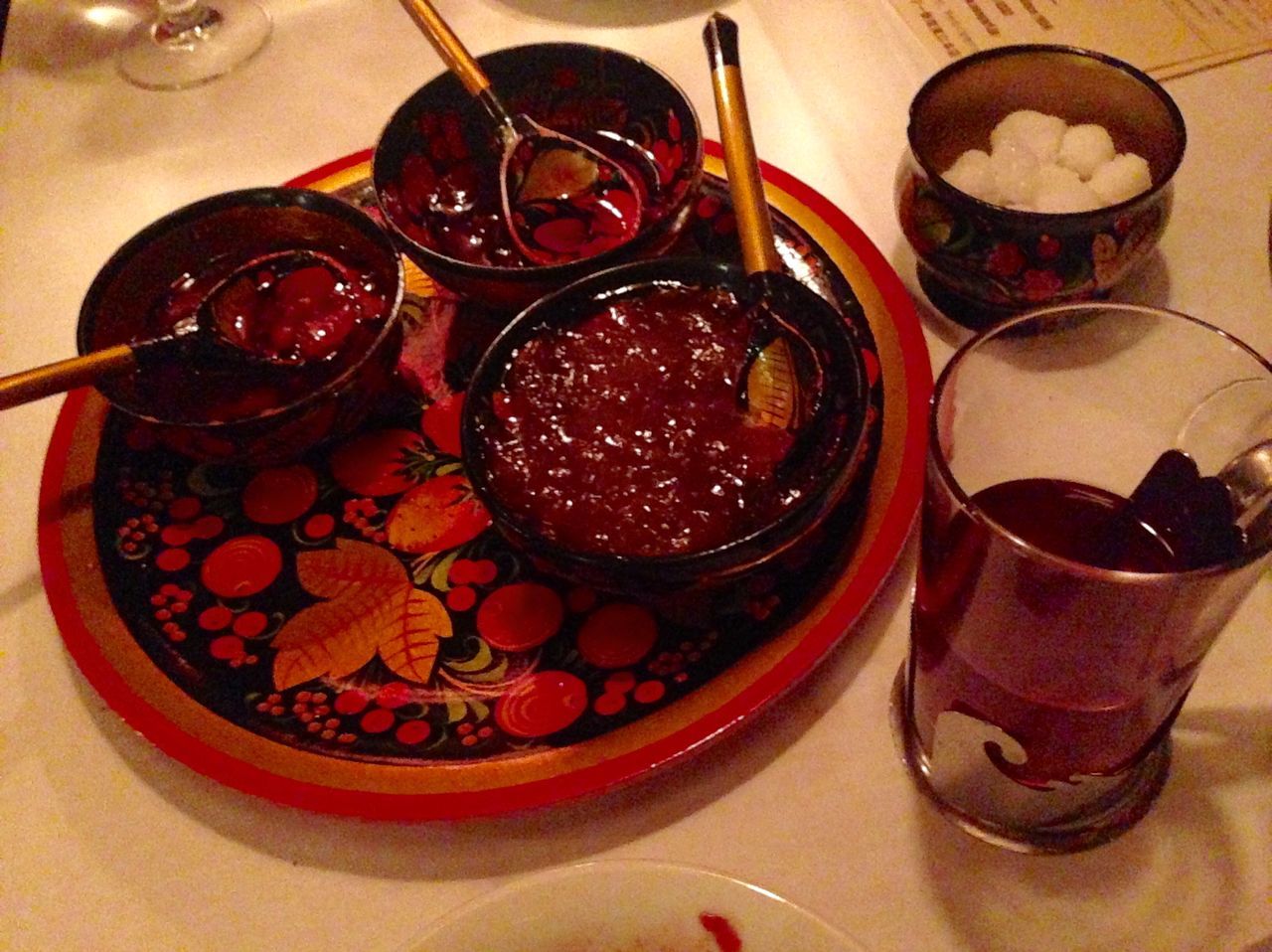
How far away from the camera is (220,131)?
1456 mm

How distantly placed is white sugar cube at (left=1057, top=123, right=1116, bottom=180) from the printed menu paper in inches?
13.7

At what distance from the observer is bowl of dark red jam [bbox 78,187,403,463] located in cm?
92

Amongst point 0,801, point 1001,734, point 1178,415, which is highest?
point 1178,415

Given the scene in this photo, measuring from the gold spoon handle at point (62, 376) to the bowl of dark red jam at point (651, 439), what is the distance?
0.31 meters

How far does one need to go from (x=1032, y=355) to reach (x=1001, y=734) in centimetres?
26

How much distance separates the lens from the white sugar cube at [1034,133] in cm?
104

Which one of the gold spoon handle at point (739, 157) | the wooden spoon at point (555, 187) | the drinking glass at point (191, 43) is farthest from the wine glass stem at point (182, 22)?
the gold spoon handle at point (739, 157)

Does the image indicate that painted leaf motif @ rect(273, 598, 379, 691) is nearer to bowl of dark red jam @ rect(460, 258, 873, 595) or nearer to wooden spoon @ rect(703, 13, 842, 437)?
bowl of dark red jam @ rect(460, 258, 873, 595)

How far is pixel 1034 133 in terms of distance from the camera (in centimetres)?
105

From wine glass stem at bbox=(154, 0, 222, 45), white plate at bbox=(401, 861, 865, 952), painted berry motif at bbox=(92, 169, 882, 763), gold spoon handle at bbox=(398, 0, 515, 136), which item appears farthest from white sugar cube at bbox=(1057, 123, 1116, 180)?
wine glass stem at bbox=(154, 0, 222, 45)

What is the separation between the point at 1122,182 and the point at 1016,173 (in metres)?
0.10

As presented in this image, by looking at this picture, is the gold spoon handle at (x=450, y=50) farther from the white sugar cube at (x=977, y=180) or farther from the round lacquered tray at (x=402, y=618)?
the white sugar cube at (x=977, y=180)

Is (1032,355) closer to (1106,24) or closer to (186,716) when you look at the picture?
(186,716)

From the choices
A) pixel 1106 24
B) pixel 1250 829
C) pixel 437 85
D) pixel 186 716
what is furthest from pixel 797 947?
pixel 1106 24
